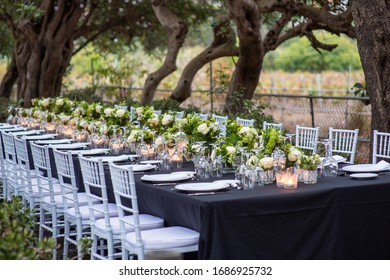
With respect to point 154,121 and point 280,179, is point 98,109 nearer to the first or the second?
point 154,121

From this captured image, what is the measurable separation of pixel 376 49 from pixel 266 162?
275 cm

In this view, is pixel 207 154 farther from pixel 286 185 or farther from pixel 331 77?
pixel 331 77

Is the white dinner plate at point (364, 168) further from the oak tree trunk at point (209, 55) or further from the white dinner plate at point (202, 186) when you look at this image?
the oak tree trunk at point (209, 55)

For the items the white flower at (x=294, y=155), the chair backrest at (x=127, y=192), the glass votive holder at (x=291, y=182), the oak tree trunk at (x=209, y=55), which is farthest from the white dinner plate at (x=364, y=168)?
the oak tree trunk at (x=209, y=55)

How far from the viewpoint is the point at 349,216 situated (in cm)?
508

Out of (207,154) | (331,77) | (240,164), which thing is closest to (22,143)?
(207,154)

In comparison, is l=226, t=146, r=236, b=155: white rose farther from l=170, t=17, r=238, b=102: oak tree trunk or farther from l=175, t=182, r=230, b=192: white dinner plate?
l=170, t=17, r=238, b=102: oak tree trunk

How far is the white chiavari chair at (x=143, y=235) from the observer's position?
4930 mm

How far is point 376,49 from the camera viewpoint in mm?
7488

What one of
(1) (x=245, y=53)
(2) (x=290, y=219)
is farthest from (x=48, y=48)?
(2) (x=290, y=219)

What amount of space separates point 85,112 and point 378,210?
4455 millimetres

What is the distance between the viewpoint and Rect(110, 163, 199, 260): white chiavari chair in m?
4.93

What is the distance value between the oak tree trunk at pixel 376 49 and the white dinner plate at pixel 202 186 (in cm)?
300

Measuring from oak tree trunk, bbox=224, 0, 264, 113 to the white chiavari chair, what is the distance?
533 cm
